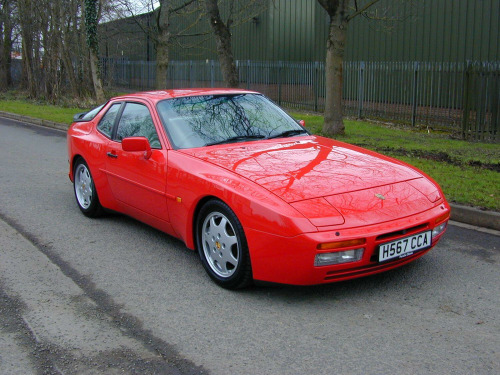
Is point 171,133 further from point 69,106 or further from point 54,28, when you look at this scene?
point 54,28

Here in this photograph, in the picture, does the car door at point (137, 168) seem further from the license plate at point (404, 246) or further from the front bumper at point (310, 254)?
the license plate at point (404, 246)

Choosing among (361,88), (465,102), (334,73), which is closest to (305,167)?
(334,73)

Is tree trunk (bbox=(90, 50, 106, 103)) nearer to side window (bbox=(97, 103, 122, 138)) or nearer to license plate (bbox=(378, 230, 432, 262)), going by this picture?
side window (bbox=(97, 103, 122, 138))

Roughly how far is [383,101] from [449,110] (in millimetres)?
3001

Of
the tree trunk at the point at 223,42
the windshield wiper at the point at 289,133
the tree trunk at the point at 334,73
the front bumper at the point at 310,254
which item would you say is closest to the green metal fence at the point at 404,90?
the tree trunk at the point at 334,73

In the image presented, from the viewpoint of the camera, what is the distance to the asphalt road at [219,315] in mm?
3354

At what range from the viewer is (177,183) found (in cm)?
482

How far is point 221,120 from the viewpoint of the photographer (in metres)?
5.48

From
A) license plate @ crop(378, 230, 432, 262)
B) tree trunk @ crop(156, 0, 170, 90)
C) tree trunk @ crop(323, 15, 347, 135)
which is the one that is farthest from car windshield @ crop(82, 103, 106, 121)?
tree trunk @ crop(156, 0, 170, 90)

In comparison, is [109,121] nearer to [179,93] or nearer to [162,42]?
[179,93]

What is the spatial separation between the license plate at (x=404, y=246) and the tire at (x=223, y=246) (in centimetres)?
95

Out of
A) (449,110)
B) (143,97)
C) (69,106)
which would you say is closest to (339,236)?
(143,97)

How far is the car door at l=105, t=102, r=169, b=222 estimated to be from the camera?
201 inches

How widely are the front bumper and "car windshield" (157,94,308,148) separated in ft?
4.75
